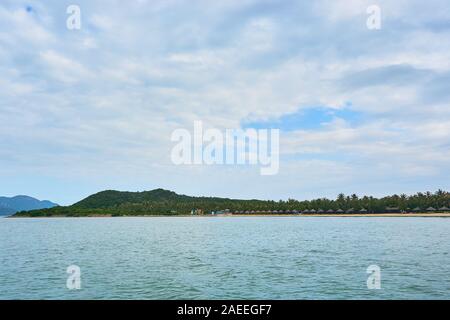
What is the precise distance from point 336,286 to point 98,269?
33.4 m

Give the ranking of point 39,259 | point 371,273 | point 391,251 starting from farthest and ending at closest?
point 391,251
point 39,259
point 371,273

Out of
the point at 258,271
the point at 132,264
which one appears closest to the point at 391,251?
the point at 258,271

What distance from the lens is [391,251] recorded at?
77438mm

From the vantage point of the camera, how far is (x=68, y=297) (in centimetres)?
3775

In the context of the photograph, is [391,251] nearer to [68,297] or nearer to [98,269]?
[98,269]

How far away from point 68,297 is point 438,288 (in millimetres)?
37192
